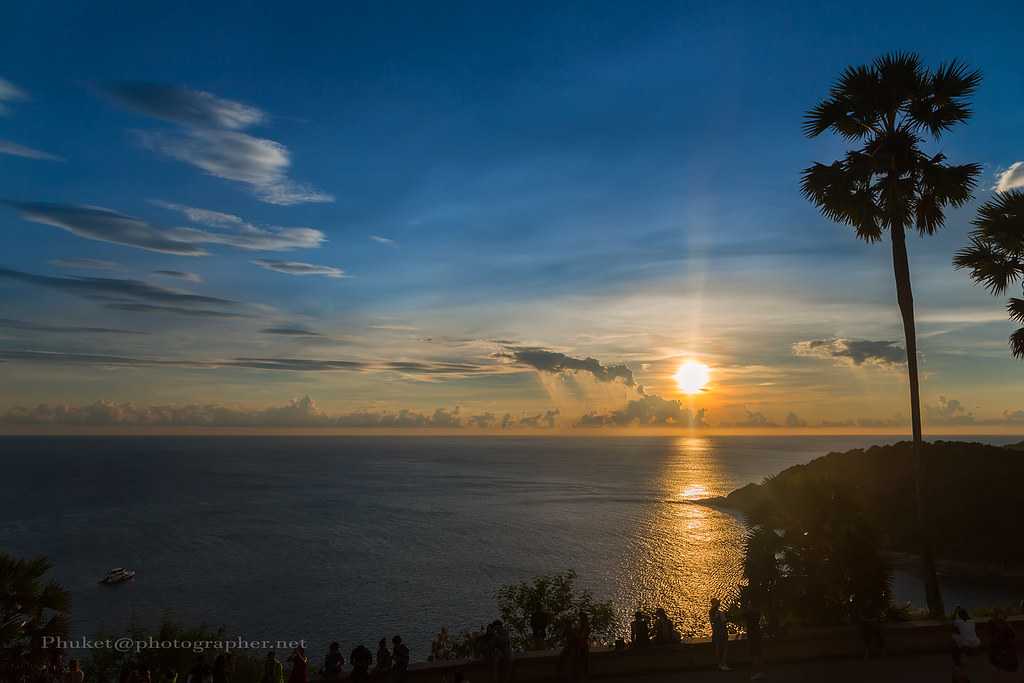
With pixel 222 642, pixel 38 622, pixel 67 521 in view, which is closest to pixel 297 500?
pixel 67 521

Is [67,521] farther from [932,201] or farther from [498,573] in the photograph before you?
[932,201]

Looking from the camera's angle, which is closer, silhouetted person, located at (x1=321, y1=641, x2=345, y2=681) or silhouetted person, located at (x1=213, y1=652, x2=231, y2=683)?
silhouetted person, located at (x1=213, y1=652, x2=231, y2=683)

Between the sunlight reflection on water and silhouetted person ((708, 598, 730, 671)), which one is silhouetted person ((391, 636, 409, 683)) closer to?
silhouetted person ((708, 598, 730, 671))

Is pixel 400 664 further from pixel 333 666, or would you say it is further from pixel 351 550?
pixel 351 550

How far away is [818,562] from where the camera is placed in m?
15.5

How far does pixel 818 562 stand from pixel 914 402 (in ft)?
18.3

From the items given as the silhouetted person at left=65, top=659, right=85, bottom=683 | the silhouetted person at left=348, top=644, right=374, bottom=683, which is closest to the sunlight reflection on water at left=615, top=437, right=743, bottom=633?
the silhouetted person at left=348, top=644, right=374, bottom=683

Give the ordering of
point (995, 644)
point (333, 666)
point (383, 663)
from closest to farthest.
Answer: point (995, 644), point (383, 663), point (333, 666)

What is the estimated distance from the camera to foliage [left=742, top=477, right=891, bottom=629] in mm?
14727

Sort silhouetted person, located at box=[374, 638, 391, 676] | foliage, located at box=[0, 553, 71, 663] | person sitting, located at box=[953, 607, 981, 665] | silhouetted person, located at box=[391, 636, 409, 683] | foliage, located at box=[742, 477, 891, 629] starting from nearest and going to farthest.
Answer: person sitting, located at box=[953, 607, 981, 665], silhouetted person, located at box=[391, 636, 409, 683], silhouetted person, located at box=[374, 638, 391, 676], foliage, located at box=[0, 553, 71, 663], foliage, located at box=[742, 477, 891, 629]

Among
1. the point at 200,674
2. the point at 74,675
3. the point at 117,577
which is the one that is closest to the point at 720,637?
the point at 200,674

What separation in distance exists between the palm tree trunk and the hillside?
46.7 m

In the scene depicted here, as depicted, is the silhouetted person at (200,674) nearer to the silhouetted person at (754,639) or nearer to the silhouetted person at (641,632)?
the silhouetted person at (641,632)

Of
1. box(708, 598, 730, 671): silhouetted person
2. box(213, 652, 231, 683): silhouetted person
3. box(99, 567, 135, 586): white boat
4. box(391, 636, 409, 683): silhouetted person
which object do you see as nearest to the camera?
box(213, 652, 231, 683): silhouetted person
